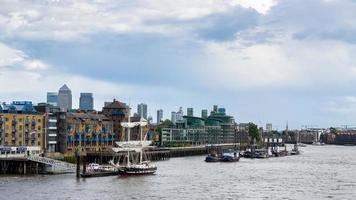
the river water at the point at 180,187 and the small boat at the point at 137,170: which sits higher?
the small boat at the point at 137,170

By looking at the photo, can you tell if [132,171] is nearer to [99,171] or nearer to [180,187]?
[99,171]

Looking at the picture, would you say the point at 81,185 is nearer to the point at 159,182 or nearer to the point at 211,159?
the point at 159,182

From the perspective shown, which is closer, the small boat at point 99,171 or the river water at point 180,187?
the river water at point 180,187

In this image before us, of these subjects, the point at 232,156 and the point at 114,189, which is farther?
the point at 232,156

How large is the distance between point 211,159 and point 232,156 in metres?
7.79

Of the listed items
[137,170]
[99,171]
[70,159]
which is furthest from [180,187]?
[70,159]

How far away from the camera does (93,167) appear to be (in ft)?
396

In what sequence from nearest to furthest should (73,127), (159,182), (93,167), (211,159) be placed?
(159,182)
(93,167)
(73,127)
(211,159)

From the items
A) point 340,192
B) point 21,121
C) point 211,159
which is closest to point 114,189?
point 340,192

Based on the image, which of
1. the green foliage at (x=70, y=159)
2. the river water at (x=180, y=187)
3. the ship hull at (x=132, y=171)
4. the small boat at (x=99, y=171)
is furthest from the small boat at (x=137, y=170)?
the green foliage at (x=70, y=159)

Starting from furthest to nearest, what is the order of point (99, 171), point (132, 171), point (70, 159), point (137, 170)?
point (70, 159)
point (137, 170)
point (132, 171)
point (99, 171)

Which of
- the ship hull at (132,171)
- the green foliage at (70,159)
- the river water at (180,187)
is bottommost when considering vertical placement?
the river water at (180,187)

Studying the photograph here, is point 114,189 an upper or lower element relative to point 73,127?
lower

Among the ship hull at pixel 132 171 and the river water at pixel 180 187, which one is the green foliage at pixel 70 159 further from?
the ship hull at pixel 132 171
